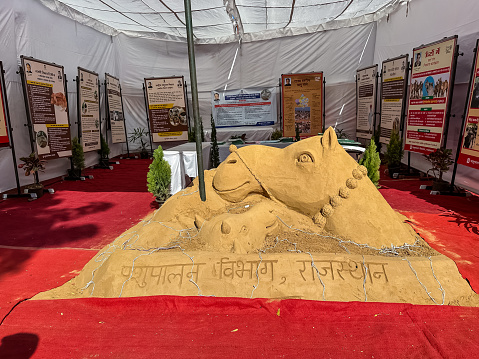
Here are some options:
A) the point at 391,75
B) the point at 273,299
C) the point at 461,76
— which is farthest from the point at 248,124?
the point at 273,299

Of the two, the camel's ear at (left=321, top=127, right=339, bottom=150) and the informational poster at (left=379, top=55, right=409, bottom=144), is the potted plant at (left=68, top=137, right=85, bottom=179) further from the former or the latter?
the informational poster at (left=379, top=55, right=409, bottom=144)

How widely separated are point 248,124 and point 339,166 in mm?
8723

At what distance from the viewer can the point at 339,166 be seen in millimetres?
2850

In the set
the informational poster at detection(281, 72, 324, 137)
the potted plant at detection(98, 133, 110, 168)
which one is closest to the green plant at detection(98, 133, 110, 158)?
the potted plant at detection(98, 133, 110, 168)

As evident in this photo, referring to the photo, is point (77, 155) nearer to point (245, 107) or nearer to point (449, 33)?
point (245, 107)

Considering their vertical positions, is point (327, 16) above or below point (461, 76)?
above

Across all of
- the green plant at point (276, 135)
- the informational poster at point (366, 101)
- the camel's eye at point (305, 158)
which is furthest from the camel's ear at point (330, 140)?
the green plant at point (276, 135)

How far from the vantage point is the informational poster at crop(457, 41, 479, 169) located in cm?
481

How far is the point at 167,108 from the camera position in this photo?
10562 millimetres

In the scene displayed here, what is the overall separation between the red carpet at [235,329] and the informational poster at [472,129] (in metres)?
3.59

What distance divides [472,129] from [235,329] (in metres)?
5.06

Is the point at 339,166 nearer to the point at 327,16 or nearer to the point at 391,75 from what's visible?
the point at 391,75

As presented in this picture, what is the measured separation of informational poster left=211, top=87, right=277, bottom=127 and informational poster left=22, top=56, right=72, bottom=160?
5.33 m

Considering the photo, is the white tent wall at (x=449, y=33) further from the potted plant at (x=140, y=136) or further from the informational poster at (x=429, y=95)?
the potted plant at (x=140, y=136)
